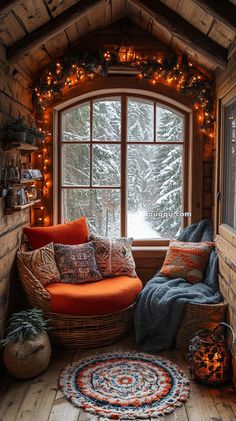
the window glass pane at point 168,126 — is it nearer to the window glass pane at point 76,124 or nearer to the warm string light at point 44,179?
the window glass pane at point 76,124

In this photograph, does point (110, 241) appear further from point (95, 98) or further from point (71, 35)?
point (71, 35)

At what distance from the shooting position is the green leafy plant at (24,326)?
316 centimetres

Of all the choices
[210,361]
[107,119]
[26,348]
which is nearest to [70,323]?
[26,348]

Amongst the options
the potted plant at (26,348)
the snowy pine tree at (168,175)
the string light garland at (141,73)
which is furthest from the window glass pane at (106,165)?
the potted plant at (26,348)

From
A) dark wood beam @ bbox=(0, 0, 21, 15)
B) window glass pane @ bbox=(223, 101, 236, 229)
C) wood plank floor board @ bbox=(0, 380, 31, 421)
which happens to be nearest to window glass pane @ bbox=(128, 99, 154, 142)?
window glass pane @ bbox=(223, 101, 236, 229)

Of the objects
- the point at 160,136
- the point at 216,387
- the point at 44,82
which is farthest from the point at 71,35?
the point at 216,387

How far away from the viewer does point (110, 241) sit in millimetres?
A: 4160

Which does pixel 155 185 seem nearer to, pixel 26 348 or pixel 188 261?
pixel 188 261

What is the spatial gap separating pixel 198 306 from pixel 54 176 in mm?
1956

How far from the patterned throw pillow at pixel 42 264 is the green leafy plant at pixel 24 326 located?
34 centimetres

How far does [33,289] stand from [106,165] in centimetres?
160

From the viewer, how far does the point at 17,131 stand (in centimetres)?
341

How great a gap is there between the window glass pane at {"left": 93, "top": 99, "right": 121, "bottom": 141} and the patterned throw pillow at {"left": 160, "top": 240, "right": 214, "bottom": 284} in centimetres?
136

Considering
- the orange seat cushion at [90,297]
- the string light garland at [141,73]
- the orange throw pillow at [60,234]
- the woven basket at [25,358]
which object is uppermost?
the string light garland at [141,73]
